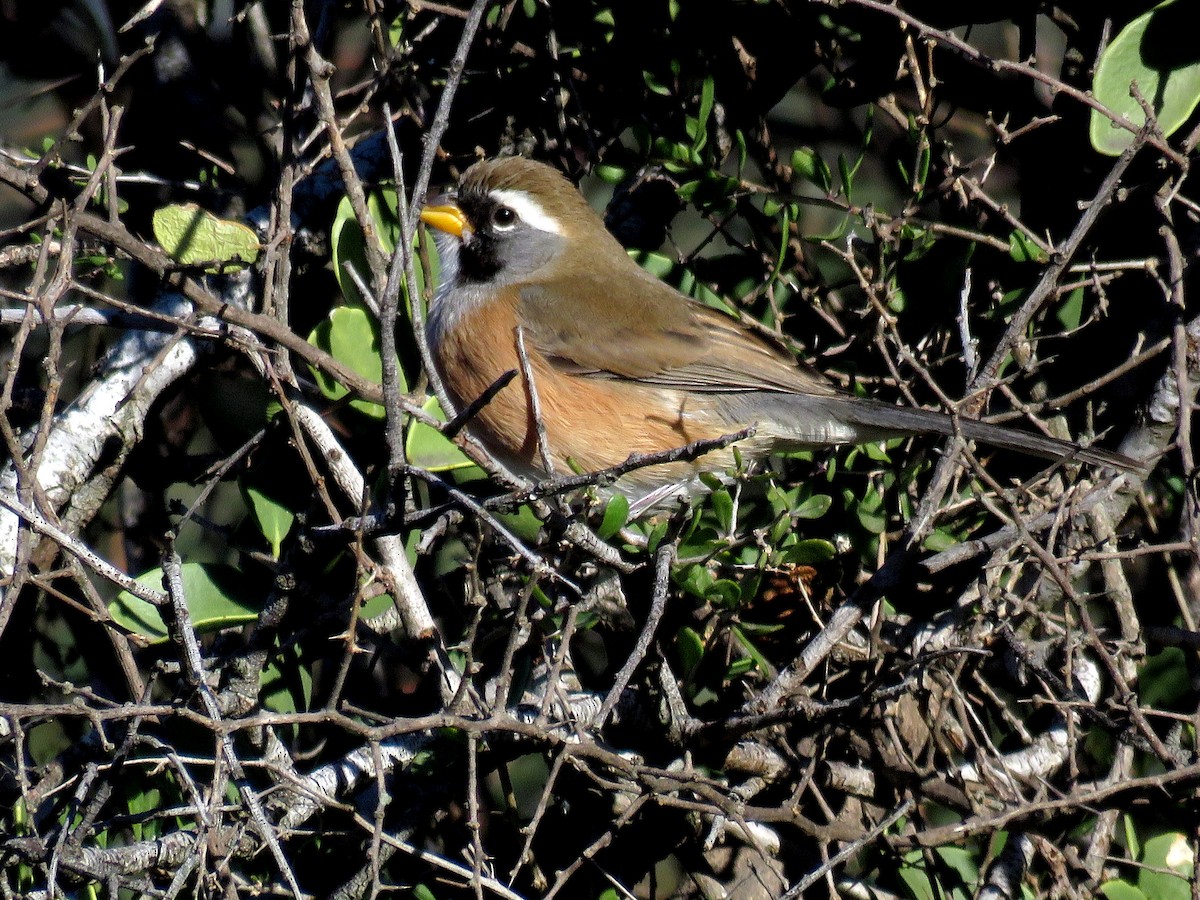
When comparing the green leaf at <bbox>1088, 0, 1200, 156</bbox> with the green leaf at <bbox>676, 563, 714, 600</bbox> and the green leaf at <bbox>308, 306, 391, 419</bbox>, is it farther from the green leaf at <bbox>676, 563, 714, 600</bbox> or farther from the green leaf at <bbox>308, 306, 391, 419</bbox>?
the green leaf at <bbox>308, 306, 391, 419</bbox>

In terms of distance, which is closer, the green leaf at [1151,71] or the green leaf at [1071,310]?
the green leaf at [1151,71]

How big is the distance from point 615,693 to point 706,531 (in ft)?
2.78

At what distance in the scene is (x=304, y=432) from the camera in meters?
3.37

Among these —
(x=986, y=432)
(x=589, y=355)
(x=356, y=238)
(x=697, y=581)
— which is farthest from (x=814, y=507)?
(x=356, y=238)

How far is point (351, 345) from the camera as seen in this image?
343 centimetres

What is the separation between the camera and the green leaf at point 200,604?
10.8 ft

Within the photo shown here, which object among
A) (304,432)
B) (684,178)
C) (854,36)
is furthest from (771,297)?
(304,432)

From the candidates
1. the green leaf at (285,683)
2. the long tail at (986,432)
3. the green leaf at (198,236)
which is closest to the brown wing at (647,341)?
the long tail at (986,432)

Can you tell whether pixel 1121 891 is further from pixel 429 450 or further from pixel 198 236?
pixel 198 236

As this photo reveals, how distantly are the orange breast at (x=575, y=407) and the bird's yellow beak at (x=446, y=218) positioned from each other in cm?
38

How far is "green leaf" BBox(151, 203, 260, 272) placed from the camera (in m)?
3.38

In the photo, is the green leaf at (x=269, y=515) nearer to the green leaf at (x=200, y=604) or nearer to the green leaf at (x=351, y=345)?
the green leaf at (x=200, y=604)

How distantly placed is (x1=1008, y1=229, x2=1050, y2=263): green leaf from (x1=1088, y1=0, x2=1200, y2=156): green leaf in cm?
32

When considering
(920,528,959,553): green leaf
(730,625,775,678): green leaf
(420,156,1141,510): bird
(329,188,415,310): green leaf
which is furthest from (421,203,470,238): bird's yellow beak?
(920,528,959,553): green leaf
